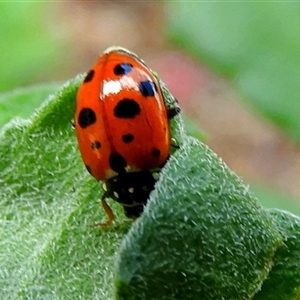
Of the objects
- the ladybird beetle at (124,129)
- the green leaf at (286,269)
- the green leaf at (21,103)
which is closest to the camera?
the green leaf at (286,269)

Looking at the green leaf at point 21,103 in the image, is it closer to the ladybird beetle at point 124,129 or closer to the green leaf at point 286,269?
the ladybird beetle at point 124,129

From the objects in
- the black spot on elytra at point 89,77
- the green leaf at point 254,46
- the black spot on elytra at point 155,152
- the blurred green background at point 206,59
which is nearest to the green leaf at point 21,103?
the blurred green background at point 206,59

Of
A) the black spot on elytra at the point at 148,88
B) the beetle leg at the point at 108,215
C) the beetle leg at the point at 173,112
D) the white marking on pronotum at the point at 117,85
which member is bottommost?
the beetle leg at the point at 108,215

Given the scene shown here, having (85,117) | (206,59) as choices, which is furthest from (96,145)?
(206,59)

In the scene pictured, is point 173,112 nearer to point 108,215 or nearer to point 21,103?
point 108,215

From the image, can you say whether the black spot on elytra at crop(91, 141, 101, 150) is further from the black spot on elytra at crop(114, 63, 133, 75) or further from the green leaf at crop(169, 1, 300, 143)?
the green leaf at crop(169, 1, 300, 143)

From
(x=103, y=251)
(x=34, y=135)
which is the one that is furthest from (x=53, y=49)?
(x=103, y=251)

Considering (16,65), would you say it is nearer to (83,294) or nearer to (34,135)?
(34,135)

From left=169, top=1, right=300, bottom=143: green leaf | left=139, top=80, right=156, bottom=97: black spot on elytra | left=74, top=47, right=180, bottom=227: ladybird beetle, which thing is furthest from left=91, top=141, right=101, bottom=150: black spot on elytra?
left=169, top=1, right=300, bottom=143: green leaf
